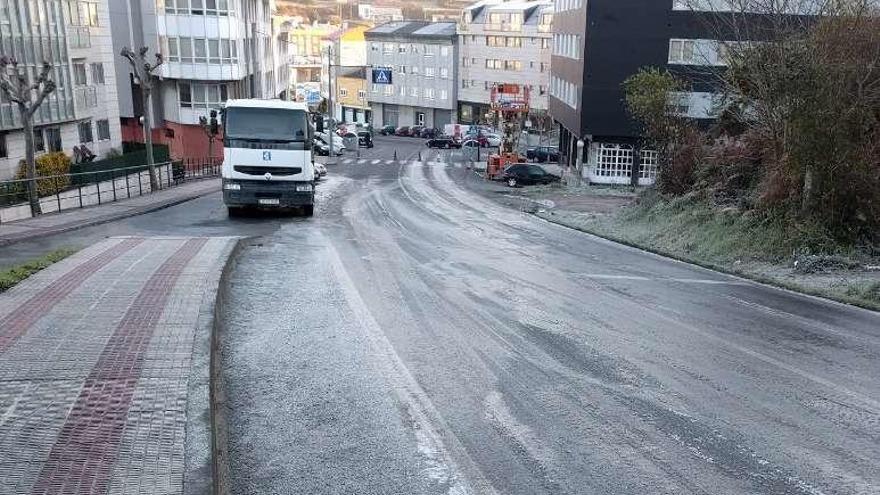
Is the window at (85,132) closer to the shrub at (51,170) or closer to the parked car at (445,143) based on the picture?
the shrub at (51,170)

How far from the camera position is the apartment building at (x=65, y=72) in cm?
3014

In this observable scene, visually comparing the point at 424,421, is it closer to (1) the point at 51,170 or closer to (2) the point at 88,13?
(1) the point at 51,170

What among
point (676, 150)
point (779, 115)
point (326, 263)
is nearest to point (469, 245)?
point (326, 263)

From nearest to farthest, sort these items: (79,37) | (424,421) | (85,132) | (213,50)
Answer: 1. (424,421)
2. (79,37)
3. (85,132)
4. (213,50)

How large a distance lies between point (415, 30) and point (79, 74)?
60.2 meters

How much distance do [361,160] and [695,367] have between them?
49.9 meters

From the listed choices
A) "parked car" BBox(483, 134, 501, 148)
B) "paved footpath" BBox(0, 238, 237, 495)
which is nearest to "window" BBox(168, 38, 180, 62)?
"parked car" BBox(483, 134, 501, 148)

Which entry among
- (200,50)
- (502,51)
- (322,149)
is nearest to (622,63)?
(322,149)

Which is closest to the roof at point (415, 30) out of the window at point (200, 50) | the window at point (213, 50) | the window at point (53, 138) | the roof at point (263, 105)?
the window at point (213, 50)

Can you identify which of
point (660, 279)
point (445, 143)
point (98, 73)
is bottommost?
point (445, 143)

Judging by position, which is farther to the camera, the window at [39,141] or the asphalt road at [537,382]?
the window at [39,141]

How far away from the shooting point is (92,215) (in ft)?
73.1

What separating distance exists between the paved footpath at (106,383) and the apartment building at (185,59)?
3906 centimetres

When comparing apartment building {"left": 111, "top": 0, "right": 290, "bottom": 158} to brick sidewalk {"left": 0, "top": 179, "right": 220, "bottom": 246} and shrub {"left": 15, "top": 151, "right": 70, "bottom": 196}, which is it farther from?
brick sidewalk {"left": 0, "top": 179, "right": 220, "bottom": 246}
